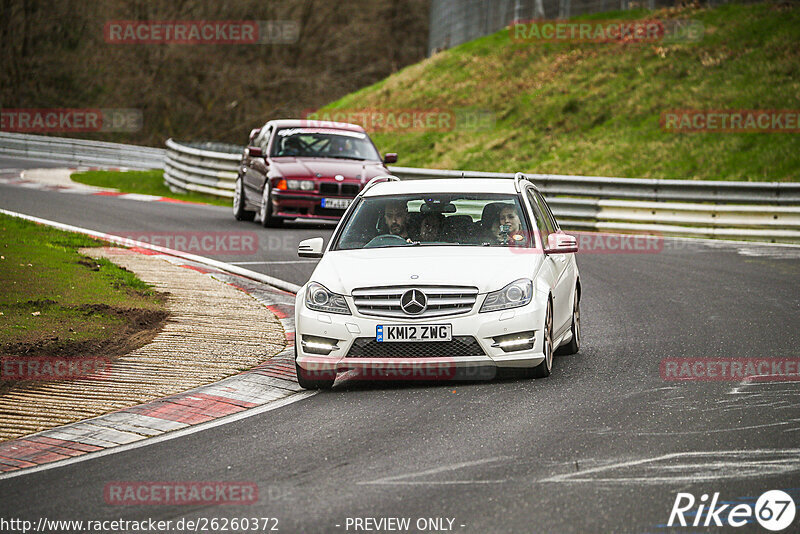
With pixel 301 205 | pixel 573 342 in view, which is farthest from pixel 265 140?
pixel 573 342

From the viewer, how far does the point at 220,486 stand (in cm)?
618

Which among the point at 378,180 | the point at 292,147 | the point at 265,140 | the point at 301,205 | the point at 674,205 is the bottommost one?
the point at 301,205

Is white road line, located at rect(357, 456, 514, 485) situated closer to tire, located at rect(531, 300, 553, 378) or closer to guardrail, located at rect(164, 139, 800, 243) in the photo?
tire, located at rect(531, 300, 553, 378)

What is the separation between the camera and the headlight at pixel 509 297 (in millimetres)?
8703

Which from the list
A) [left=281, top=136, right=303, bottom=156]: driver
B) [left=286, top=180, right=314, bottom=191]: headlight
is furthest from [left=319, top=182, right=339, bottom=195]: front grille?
[left=281, top=136, right=303, bottom=156]: driver

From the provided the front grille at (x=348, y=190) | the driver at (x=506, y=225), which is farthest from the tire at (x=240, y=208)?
the driver at (x=506, y=225)

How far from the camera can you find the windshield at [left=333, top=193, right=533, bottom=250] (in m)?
9.68

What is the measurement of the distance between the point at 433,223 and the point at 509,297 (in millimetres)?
1338

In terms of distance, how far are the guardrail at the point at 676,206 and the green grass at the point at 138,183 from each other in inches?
229

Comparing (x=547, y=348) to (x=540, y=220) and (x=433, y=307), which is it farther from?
(x=540, y=220)

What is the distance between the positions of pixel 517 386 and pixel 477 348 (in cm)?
45

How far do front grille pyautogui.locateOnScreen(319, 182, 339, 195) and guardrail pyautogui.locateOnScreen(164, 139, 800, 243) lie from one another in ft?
7.41

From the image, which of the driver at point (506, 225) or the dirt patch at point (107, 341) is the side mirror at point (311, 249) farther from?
the dirt patch at point (107, 341)

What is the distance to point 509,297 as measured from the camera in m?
8.75
